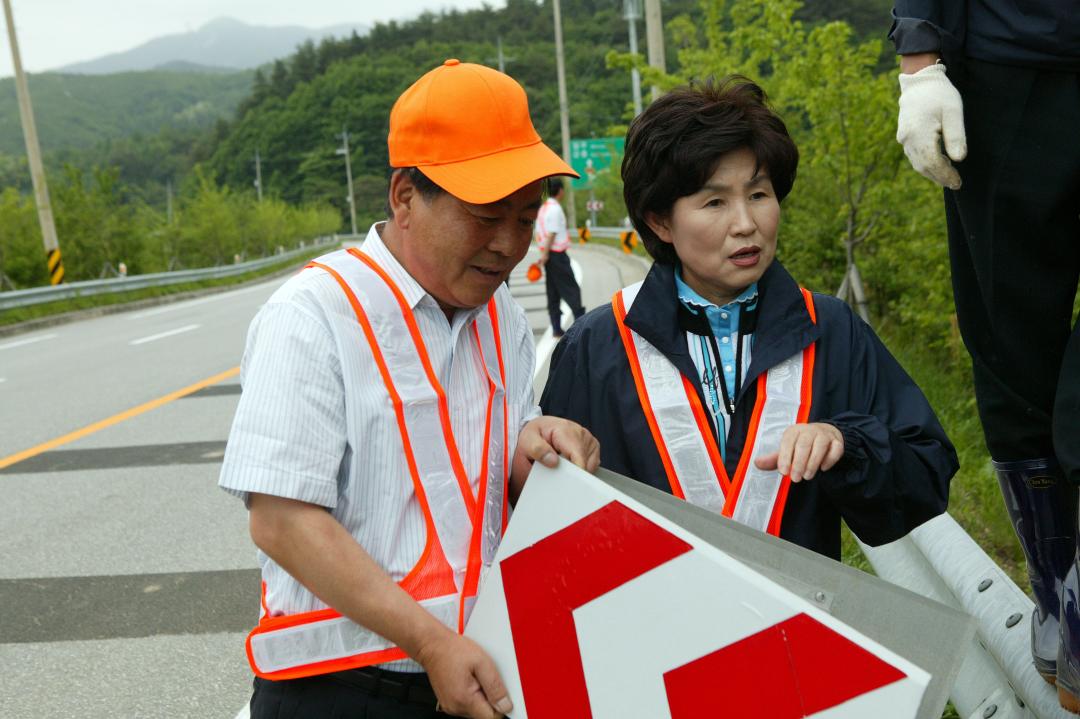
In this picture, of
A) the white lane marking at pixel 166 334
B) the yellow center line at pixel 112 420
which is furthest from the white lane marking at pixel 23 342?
the yellow center line at pixel 112 420

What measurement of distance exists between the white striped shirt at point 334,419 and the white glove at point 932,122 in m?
0.80

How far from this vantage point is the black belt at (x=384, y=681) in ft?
6.17

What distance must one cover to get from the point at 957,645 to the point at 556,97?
200 ft

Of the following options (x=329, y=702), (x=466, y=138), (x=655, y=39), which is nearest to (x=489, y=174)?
(x=466, y=138)

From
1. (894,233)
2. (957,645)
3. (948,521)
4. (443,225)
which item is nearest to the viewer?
(957,645)

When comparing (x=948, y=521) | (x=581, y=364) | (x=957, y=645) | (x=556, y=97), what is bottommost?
(x=556, y=97)

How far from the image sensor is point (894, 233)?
9047 mm

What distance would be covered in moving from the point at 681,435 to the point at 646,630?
0.60 m

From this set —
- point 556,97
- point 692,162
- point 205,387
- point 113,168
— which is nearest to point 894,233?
point 205,387

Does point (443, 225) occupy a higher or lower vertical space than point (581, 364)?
higher

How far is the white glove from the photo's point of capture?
1.99m

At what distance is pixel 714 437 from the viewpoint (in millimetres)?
2135

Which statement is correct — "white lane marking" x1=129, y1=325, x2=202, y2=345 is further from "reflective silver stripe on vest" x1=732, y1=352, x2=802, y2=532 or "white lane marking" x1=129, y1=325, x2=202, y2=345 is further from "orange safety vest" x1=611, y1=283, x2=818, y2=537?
"reflective silver stripe on vest" x1=732, y1=352, x2=802, y2=532

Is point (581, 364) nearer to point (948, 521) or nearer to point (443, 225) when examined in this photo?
point (443, 225)
